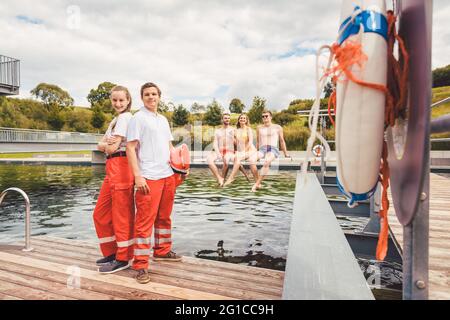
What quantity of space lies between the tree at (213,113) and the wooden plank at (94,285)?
2942 centimetres

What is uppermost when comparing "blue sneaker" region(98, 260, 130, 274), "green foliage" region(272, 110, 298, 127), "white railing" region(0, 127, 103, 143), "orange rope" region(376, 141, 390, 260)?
"green foliage" region(272, 110, 298, 127)

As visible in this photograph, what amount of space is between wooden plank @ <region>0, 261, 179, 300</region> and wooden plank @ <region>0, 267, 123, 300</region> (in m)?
0.05

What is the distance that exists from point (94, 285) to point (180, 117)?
3282cm

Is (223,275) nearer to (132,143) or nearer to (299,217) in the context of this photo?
Result: (299,217)

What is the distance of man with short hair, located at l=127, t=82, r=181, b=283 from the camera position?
2826mm

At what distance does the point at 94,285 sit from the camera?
2.71 meters

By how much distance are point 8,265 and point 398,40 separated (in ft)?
12.5

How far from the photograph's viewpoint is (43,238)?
14.1ft

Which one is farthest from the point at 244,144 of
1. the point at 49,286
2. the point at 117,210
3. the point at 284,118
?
the point at 284,118

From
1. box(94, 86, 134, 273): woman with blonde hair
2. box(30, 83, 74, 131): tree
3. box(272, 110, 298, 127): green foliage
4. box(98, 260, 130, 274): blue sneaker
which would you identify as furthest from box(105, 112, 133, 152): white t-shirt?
box(30, 83, 74, 131): tree

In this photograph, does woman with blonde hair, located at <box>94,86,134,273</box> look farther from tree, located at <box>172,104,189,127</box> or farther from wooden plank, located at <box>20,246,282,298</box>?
tree, located at <box>172,104,189,127</box>

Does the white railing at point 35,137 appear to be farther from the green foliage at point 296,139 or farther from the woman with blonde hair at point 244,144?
the woman with blonde hair at point 244,144
